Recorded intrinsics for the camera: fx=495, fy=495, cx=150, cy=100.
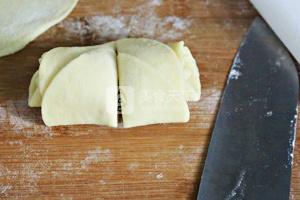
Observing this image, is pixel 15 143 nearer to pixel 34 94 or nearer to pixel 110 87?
pixel 34 94

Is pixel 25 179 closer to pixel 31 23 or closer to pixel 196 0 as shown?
pixel 31 23

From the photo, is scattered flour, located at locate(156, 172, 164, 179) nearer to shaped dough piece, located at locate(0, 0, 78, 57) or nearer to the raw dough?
the raw dough

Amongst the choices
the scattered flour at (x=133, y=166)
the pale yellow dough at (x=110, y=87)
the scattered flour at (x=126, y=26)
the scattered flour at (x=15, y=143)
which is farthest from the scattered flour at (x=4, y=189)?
the scattered flour at (x=126, y=26)

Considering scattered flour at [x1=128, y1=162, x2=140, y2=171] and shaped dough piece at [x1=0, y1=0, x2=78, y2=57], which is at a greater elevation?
shaped dough piece at [x1=0, y1=0, x2=78, y2=57]

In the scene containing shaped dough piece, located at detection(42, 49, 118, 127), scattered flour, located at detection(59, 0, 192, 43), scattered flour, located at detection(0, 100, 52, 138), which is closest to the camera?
shaped dough piece, located at detection(42, 49, 118, 127)

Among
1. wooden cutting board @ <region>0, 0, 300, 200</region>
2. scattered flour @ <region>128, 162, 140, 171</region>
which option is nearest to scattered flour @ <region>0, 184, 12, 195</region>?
wooden cutting board @ <region>0, 0, 300, 200</region>

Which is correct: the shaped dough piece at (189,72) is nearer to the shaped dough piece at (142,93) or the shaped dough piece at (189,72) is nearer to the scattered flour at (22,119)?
the shaped dough piece at (142,93)

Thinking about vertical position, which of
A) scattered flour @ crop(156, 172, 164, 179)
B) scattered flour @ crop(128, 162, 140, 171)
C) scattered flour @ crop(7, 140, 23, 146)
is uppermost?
scattered flour @ crop(7, 140, 23, 146)

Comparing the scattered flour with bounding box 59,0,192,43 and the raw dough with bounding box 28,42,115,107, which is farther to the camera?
the scattered flour with bounding box 59,0,192,43
